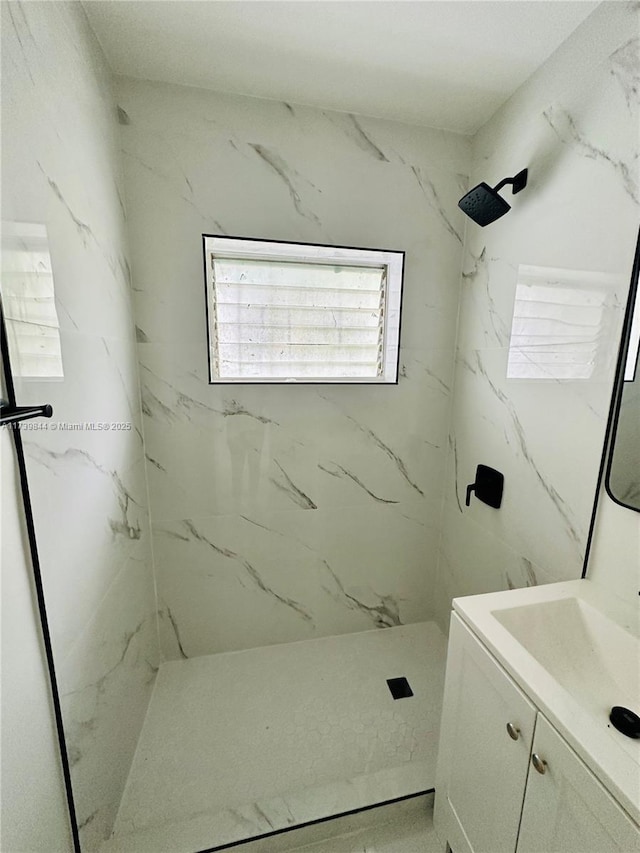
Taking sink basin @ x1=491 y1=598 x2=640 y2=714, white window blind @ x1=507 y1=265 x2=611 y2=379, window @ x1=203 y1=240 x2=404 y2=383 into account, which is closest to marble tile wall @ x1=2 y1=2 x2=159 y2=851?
window @ x1=203 y1=240 x2=404 y2=383

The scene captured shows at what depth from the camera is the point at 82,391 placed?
97 cm

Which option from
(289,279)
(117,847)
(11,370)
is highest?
(289,279)

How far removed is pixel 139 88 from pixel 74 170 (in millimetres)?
654

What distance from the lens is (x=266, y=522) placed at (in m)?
1.68

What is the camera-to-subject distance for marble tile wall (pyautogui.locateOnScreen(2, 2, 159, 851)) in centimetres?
75

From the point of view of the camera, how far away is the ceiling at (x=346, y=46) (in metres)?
1.04

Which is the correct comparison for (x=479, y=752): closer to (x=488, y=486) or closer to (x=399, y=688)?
(x=399, y=688)

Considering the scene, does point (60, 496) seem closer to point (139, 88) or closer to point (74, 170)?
point (74, 170)

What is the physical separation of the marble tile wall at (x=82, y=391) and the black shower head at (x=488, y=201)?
122 centimetres

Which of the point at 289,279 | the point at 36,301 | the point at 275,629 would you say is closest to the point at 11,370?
the point at 36,301

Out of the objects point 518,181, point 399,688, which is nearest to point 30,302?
point 518,181

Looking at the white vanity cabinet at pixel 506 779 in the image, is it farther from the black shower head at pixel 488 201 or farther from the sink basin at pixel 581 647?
the black shower head at pixel 488 201

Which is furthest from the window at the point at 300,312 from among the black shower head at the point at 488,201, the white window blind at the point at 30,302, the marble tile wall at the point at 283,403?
the white window blind at the point at 30,302

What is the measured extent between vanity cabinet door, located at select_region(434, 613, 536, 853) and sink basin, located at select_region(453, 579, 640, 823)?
0.15ft
